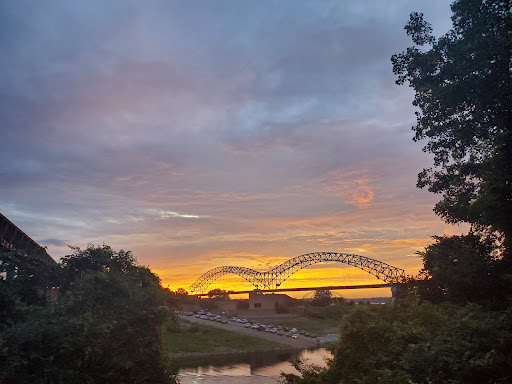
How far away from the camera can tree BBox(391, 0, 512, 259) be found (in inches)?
773

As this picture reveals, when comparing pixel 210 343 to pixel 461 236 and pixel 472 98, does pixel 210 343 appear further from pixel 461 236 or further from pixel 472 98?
pixel 472 98

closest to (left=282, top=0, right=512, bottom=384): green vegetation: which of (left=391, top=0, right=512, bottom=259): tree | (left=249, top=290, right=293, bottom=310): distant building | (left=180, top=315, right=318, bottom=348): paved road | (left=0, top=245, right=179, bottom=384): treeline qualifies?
(left=391, top=0, right=512, bottom=259): tree

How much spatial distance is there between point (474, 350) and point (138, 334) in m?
20.4

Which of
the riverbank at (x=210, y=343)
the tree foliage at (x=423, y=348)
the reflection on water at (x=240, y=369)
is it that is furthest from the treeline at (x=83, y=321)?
the riverbank at (x=210, y=343)

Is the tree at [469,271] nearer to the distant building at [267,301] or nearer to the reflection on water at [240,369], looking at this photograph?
the reflection on water at [240,369]

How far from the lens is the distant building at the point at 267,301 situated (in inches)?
5812

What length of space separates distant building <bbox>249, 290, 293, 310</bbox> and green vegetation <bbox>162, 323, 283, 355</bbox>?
5043 cm

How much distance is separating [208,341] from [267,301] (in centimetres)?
6523

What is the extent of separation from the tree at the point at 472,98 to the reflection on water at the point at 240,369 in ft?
99.6

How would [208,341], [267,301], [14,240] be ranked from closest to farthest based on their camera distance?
[14,240] < [208,341] < [267,301]

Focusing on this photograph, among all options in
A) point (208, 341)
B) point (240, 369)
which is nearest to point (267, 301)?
point (208, 341)

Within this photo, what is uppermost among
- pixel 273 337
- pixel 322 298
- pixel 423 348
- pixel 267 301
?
pixel 423 348

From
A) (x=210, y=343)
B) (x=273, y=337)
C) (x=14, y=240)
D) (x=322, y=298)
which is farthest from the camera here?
(x=322, y=298)

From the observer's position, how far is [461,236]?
2644 cm
